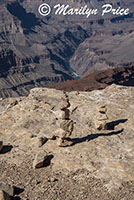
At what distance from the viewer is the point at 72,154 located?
503 inches

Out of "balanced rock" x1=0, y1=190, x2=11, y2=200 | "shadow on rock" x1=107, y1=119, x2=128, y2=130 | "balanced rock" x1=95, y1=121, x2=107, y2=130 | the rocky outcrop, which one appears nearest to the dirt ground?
"balanced rock" x1=0, y1=190, x2=11, y2=200

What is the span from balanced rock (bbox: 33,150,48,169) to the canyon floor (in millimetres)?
190

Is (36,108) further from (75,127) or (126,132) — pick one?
(126,132)

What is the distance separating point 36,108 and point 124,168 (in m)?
7.35

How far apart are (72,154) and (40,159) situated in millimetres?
1462

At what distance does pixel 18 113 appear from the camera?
17000mm

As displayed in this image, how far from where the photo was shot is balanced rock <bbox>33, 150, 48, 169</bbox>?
11.9 meters

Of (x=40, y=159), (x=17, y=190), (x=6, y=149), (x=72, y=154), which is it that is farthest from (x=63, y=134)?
(x=17, y=190)

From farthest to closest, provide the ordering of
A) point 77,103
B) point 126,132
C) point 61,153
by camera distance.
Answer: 1. point 77,103
2. point 126,132
3. point 61,153

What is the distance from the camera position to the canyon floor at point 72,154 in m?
10.6

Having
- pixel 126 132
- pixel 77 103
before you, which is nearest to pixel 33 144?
pixel 126 132

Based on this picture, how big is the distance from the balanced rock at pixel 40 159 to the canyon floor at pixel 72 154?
19 centimetres

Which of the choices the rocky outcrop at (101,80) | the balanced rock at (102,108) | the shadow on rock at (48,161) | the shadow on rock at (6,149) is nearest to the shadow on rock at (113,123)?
the balanced rock at (102,108)

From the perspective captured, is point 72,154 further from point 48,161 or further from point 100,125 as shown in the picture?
point 100,125
